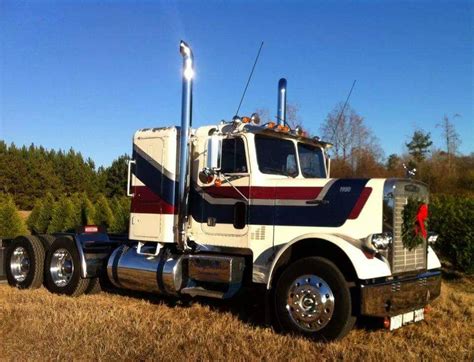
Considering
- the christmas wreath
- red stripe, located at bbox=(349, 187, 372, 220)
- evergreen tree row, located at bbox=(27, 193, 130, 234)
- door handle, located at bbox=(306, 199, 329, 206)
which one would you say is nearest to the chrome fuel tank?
door handle, located at bbox=(306, 199, 329, 206)

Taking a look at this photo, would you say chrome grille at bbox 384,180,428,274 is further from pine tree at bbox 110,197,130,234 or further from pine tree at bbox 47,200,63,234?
pine tree at bbox 47,200,63,234

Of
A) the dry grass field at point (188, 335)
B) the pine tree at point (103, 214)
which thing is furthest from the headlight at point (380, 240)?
the pine tree at point (103, 214)

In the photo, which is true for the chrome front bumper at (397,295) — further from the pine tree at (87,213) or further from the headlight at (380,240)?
the pine tree at (87,213)

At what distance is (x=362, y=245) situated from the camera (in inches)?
258

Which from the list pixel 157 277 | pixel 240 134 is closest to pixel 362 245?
pixel 240 134

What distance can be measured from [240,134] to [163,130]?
4.51ft

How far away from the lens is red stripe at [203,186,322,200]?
712cm

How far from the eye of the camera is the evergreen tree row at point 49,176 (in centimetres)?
3903

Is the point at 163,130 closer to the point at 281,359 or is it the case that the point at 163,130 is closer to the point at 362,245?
the point at 362,245

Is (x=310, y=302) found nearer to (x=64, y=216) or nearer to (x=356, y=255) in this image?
(x=356, y=255)

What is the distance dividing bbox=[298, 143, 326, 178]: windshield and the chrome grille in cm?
155

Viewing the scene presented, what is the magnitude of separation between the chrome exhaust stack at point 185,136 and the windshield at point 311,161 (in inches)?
64.1

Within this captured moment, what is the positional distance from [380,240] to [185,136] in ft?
10.2

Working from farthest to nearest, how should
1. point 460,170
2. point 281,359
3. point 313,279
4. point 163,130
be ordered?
point 460,170 < point 163,130 < point 313,279 < point 281,359
